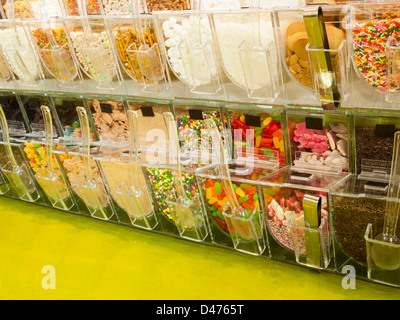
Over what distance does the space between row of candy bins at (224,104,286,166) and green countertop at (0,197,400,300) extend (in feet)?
1.52

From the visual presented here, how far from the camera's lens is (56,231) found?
2465 millimetres

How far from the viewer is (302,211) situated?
163 centimetres

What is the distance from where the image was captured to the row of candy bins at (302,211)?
5.14 feet

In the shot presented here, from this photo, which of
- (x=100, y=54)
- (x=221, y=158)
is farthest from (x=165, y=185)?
(x=100, y=54)

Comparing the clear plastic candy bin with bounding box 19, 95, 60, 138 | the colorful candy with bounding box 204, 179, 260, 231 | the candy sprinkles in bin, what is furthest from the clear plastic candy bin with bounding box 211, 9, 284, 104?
the clear plastic candy bin with bounding box 19, 95, 60, 138

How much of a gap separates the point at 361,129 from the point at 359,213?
0.90 ft

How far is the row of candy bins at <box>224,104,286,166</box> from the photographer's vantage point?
5.61ft

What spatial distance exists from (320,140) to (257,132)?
26 centimetres

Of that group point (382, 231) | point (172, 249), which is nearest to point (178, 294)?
point (172, 249)

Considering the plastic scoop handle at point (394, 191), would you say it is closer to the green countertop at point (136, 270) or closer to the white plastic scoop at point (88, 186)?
the green countertop at point (136, 270)

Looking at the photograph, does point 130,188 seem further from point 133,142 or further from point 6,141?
point 6,141

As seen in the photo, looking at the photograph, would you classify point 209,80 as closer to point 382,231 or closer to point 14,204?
point 382,231

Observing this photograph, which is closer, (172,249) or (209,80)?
(209,80)

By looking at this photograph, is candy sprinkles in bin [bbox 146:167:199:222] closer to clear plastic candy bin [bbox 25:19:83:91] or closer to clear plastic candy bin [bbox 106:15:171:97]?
clear plastic candy bin [bbox 106:15:171:97]
